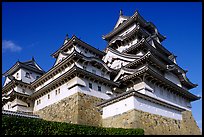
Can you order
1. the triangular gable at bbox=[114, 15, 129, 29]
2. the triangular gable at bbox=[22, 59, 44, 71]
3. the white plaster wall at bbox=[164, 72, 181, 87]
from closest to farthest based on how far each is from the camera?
the white plaster wall at bbox=[164, 72, 181, 87]
the triangular gable at bbox=[22, 59, 44, 71]
the triangular gable at bbox=[114, 15, 129, 29]

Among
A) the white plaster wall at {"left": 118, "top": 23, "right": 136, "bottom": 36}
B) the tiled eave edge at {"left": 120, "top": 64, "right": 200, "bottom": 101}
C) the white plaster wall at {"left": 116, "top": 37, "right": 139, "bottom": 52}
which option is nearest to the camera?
the tiled eave edge at {"left": 120, "top": 64, "right": 200, "bottom": 101}

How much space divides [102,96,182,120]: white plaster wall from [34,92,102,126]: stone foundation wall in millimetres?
2233

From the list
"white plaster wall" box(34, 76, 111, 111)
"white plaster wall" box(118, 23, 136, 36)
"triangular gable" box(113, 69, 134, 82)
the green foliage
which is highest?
"white plaster wall" box(118, 23, 136, 36)

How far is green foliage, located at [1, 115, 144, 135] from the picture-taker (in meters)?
12.9

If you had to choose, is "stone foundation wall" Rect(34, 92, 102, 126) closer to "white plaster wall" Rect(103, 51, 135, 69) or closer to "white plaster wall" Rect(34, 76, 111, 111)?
"white plaster wall" Rect(34, 76, 111, 111)

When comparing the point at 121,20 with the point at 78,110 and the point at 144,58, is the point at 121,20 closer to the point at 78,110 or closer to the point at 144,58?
the point at 144,58

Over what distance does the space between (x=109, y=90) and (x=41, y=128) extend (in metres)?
15.2

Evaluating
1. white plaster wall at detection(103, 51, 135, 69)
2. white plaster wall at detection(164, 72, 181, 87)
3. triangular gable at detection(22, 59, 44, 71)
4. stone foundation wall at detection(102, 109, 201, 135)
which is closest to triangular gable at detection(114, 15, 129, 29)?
white plaster wall at detection(103, 51, 135, 69)

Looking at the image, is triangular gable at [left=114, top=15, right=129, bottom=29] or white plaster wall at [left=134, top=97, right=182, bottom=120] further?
triangular gable at [left=114, top=15, right=129, bottom=29]

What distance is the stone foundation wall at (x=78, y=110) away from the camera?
23.8 metres

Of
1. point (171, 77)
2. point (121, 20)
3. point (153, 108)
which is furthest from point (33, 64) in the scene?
point (153, 108)

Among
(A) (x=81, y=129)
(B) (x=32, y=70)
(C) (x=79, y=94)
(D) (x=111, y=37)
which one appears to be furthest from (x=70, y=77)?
(D) (x=111, y=37)

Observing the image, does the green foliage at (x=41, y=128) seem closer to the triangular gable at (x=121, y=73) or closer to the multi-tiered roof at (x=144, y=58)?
the multi-tiered roof at (x=144, y=58)

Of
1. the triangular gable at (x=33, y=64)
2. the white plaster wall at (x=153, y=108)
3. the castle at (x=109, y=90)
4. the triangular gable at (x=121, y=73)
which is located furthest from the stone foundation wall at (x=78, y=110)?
the triangular gable at (x=33, y=64)
